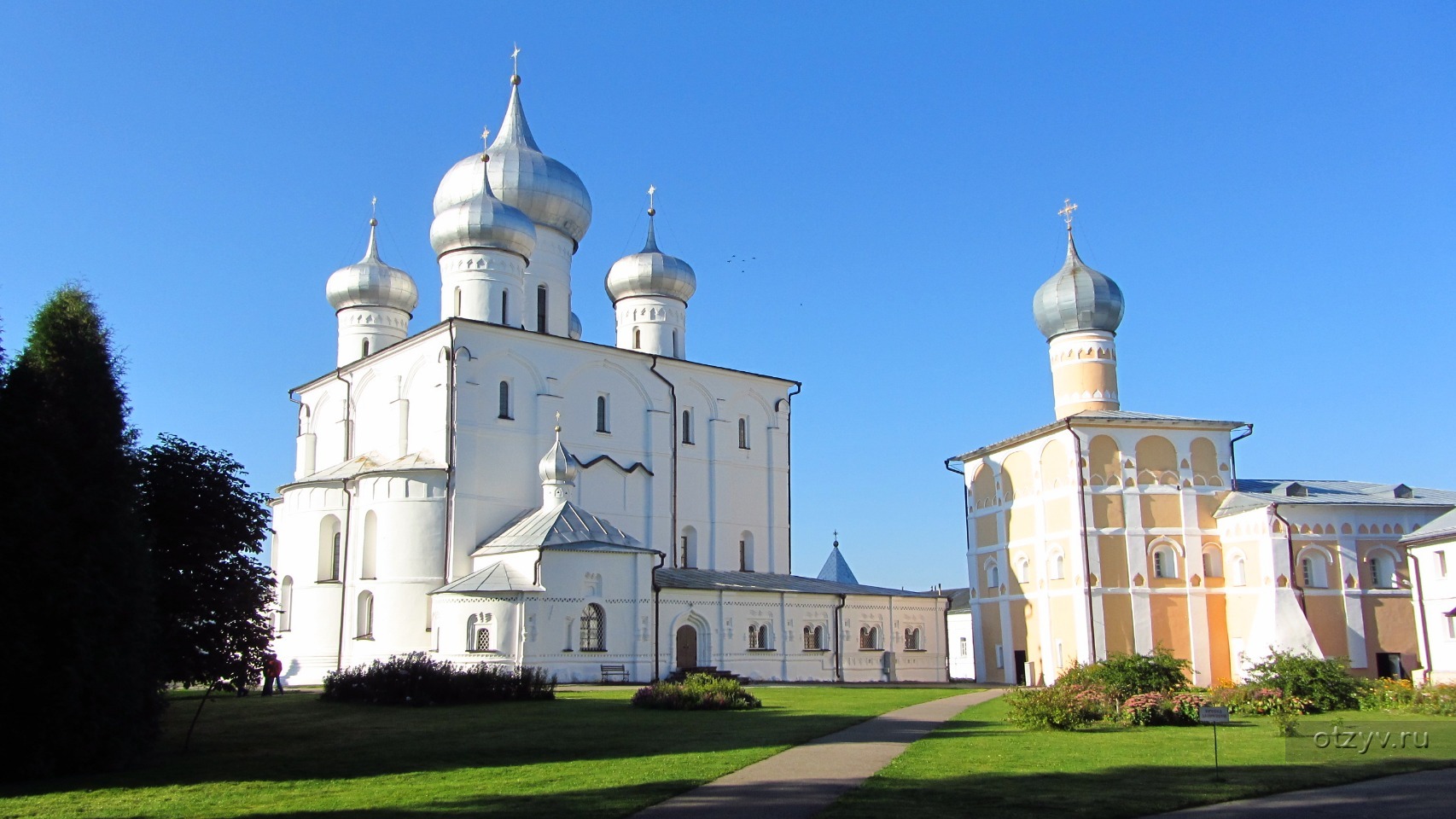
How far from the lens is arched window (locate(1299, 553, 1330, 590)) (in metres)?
31.6

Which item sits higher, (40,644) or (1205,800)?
(40,644)

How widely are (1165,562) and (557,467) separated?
55.3ft

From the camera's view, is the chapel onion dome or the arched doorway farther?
the chapel onion dome

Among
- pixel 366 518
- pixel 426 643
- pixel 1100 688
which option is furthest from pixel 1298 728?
pixel 366 518

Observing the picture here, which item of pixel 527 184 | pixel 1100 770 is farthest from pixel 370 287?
pixel 1100 770

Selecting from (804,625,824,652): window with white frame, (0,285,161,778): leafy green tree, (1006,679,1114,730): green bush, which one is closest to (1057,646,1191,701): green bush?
(1006,679,1114,730): green bush

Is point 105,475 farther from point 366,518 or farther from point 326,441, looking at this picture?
point 326,441

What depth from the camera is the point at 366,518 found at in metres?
31.9

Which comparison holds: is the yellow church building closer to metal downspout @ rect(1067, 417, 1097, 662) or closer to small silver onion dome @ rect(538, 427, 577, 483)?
metal downspout @ rect(1067, 417, 1097, 662)

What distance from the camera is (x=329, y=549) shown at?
108 ft

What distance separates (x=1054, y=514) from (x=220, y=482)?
2406 centimetres

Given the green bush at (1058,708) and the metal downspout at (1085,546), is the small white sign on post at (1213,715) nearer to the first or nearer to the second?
the green bush at (1058,708)

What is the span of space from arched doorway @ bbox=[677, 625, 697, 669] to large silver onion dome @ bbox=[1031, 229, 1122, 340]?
50.4ft

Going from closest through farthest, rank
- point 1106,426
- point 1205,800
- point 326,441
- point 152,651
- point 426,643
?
Result: point 1205,800
point 152,651
point 426,643
point 1106,426
point 326,441
